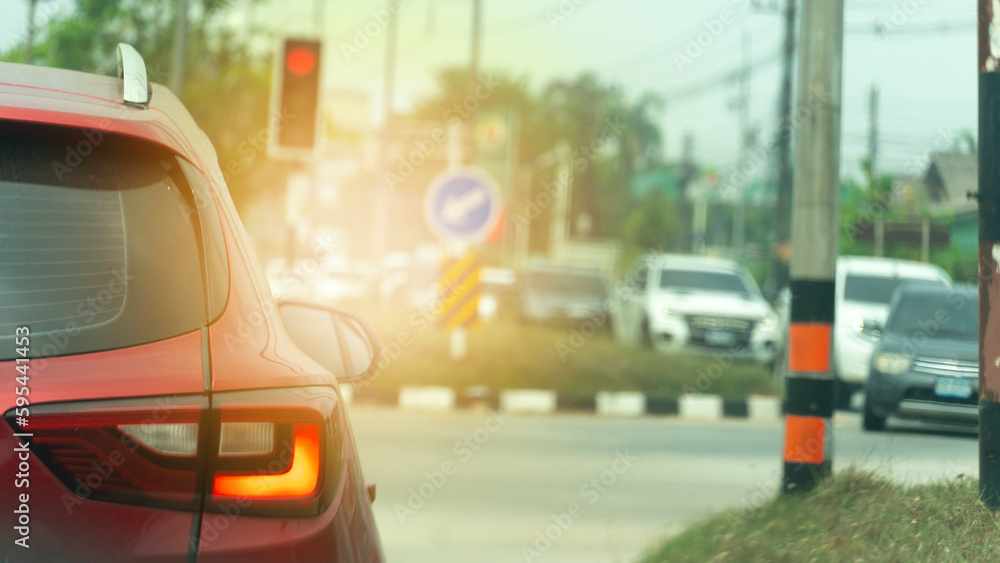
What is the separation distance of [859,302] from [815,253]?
1130 centimetres

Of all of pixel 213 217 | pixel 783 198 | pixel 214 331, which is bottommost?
pixel 214 331

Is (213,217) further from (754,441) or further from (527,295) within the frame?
(527,295)

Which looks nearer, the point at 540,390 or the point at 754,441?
the point at 754,441

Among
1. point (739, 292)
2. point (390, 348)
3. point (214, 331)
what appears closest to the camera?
point (214, 331)

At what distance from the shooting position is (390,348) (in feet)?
50.2

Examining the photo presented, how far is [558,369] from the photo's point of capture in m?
14.3

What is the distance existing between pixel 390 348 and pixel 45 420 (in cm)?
1365

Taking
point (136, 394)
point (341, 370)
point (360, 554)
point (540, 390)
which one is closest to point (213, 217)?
point (136, 394)

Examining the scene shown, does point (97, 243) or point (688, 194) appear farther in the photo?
point (688, 194)

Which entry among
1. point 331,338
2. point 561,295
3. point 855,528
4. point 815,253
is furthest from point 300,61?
point 561,295

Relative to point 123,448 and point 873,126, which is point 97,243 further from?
point 873,126

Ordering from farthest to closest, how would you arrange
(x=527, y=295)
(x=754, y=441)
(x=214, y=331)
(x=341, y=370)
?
(x=527, y=295) < (x=754, y=441) < (x=341, y=370) < (x=214, y=331)

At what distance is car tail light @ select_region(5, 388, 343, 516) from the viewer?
169 centimetres

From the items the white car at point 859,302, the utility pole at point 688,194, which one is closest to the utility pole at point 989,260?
the white car at point 859,302
